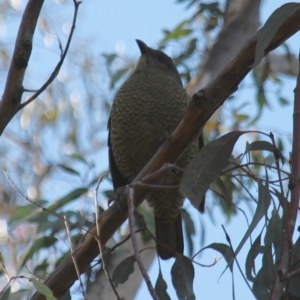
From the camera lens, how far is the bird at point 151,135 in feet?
11.2

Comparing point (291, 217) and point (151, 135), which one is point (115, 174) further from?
point (291, 217)

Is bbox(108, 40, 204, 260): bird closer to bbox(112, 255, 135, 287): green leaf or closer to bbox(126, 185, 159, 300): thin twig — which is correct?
bbox(112, 255, 135, 287): green leaf

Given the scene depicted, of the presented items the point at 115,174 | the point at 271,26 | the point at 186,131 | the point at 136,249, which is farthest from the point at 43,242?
the point at 136,249

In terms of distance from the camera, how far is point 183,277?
2.52m

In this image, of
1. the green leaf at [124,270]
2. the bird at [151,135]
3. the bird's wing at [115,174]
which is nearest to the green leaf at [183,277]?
the green leaf at [124,270]

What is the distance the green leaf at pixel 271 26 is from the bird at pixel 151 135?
1.34 m

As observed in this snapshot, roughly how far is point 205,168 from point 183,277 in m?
0.52

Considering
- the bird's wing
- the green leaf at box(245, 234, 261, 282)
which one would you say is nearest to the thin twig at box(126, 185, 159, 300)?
the green leaf at box(245, 234, 261, 282)

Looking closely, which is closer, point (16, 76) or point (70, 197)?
point (16, 76)

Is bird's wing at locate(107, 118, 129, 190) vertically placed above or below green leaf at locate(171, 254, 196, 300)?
above

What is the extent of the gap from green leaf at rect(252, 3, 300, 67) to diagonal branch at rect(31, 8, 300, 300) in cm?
5

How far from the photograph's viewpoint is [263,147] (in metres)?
2.33

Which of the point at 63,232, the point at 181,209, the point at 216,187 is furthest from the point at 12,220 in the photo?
the point at 216,187

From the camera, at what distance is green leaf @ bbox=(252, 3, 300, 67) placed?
1953 millimetres
